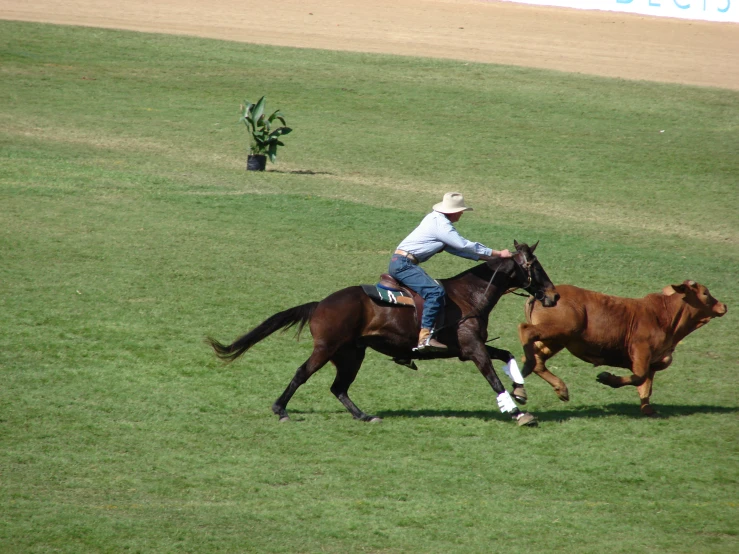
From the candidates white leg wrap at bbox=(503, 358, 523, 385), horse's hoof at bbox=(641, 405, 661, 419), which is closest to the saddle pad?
white leg wrap at bbox=(503, 358, 523, 385)

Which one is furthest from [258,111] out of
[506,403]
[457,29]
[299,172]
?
[457,29]

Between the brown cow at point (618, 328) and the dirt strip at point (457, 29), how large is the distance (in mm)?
23914

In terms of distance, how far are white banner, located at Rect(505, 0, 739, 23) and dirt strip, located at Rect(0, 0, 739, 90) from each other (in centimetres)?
60

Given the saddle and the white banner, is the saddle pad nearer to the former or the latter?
the saddle

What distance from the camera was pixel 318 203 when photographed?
1984 cm

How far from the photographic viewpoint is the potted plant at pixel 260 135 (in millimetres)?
22344

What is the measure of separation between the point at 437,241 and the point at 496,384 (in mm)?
1582

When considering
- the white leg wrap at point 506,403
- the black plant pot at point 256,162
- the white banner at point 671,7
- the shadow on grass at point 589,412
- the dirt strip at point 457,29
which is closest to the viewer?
the white leg wrap at point 506,403

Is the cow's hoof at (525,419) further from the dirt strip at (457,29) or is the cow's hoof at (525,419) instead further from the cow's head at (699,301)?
the dirt strip at (457,29)

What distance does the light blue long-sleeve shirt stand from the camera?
9.93 metres

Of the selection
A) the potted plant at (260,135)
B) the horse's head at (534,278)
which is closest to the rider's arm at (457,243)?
the horse's head at (534,278)

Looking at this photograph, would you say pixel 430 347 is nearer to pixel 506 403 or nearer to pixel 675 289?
pixel 506 403

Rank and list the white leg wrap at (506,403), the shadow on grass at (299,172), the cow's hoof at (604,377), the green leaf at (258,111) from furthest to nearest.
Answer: the shadow on grass at (299,172) < the green leaf at (258,111) < the cow's hoof at (604,377) < the white leg wrap at (506,403)

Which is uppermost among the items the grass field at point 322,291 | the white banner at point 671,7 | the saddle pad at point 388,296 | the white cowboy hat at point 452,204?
the white banner at point 671,7
